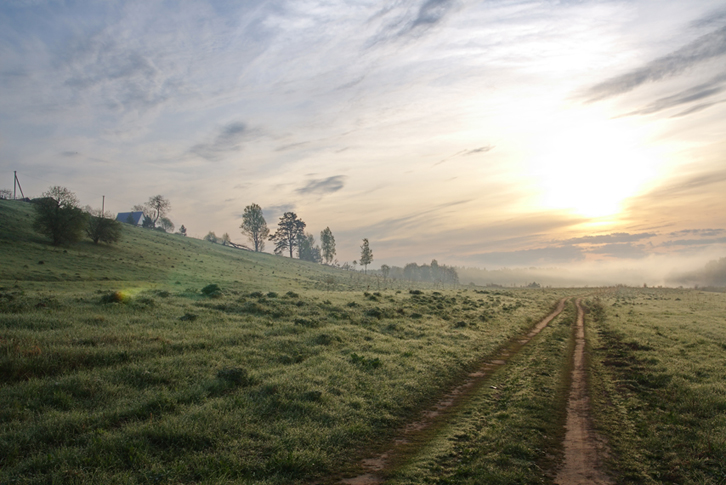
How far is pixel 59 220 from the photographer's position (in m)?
52.4

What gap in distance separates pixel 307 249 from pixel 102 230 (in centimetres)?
10334

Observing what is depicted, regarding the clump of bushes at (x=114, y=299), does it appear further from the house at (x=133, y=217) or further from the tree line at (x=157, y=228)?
the house at (x=133, y=217)

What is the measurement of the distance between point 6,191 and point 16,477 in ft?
442

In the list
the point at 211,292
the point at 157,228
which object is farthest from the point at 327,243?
the point at 211,292

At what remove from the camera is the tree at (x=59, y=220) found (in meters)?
52.1

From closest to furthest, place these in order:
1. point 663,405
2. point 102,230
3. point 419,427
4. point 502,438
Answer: point 502,438 < point 419,427 < point 663,405 < point 102,230

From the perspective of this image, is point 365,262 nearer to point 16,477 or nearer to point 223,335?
point 223,335


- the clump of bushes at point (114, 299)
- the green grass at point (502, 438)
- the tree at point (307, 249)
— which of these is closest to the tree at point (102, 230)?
the clump of bushes at point (114, 299)

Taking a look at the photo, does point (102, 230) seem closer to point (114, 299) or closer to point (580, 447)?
point (114, 299)

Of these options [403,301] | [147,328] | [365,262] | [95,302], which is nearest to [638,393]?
[147,328]

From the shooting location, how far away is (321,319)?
22094 millimetres

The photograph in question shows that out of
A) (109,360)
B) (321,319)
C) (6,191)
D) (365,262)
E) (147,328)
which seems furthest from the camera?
(365,262)

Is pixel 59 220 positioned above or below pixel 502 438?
above

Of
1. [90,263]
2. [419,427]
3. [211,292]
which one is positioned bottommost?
[419,427]
